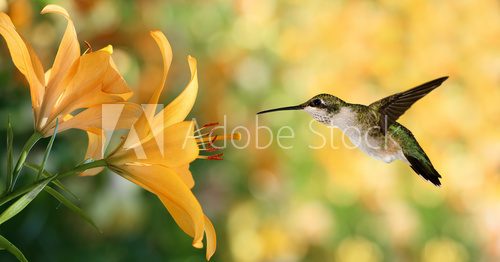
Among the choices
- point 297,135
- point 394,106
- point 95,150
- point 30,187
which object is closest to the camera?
point 30,187

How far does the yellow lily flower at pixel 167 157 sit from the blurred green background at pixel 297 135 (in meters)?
0.71

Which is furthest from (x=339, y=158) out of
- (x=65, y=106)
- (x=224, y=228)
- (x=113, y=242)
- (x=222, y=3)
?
(x=65, y=106)

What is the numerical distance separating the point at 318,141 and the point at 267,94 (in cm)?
16

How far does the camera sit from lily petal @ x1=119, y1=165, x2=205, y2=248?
36 cm

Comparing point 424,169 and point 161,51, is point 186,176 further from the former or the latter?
point 424,169

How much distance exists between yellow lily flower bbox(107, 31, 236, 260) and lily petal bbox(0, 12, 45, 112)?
0.06m

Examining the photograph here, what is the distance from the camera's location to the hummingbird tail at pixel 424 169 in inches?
22.3

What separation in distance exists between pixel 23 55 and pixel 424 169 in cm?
35

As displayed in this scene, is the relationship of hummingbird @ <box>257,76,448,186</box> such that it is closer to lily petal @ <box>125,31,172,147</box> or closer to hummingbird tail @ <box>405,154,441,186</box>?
hummingbird tail @ <box>405,154,441,186</box>

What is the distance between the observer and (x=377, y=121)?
0.61m

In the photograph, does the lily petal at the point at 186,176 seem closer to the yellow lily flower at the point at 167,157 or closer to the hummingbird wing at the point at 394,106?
the yellow lily flower at the point at 167,157

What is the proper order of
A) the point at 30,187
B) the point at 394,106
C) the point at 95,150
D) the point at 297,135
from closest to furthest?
the point at 30,187 < the point at 95,150 < the point at 394,106 < the point at 297,135

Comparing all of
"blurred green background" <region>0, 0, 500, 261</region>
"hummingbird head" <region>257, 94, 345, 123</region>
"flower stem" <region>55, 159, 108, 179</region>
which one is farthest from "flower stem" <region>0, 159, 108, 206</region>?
"blurred green background" <region>0, 0, 500, 261</region>

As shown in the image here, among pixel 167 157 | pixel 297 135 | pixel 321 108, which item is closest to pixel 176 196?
pixel 167 157
